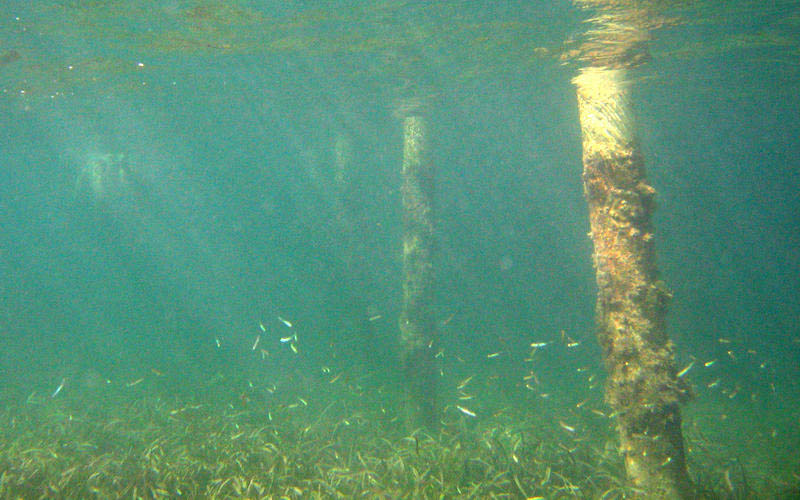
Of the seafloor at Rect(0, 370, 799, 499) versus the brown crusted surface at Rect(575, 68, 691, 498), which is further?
the seafloor at Rect(0, 370, 799, 499)

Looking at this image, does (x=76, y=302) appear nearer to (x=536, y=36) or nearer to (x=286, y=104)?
(x=286, y=104)

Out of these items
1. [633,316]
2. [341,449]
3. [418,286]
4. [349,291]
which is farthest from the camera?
[349,291]

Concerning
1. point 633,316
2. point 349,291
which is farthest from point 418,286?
point 633,316

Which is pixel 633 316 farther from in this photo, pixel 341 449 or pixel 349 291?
pixel 349 291

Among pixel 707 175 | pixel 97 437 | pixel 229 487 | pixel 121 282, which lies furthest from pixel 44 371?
pixel 707 175

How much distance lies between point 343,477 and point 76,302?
49900 millimetres

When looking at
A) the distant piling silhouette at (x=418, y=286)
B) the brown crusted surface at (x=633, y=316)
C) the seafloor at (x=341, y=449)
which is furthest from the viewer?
the distant piling silhouette at (x=418, y=286)

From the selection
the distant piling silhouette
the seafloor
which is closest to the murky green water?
the seafloor

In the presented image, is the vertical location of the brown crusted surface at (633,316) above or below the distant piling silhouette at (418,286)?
above

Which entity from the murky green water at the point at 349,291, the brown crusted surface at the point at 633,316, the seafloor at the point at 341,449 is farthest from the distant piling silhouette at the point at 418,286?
the brown crusted surface at the point at 633,316

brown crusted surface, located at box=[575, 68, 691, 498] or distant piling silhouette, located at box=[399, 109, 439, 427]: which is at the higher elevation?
brown crusted surface, located at box=[575, 68, 691, 498]

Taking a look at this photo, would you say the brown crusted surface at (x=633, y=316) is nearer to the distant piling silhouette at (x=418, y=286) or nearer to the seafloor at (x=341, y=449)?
the seafloor at (x=341, y=449)

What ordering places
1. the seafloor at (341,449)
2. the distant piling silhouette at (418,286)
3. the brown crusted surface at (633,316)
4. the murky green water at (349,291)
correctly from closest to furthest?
the brown crusted surface at (633,316) → the seafloor at (341,449) → the murky green water at (349,291) → the distant piling silhouette at (418,286)

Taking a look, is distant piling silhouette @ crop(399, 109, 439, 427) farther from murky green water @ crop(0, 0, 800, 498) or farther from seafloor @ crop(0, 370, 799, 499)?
seafloor @ crop(0, 370, 799, 499)
